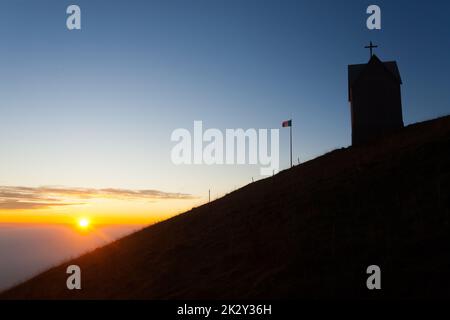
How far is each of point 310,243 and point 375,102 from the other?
79.3 feet

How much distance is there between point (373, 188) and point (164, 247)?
12172 mm

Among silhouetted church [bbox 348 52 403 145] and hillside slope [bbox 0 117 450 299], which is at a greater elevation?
silhouetted church [bbox 348 52 403 145]

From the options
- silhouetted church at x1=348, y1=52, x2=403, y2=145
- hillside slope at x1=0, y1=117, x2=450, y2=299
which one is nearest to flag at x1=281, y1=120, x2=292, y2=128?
silhouetted church at x1=348, y1=52, x2=403, y2=145

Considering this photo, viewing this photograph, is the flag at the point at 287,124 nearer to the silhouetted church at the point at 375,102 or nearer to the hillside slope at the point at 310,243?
the silhouetted church at the point at 375,102

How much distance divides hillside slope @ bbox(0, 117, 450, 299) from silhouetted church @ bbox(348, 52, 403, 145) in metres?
5.49

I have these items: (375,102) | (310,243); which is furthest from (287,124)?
(310,243)

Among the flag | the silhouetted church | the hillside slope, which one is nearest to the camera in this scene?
the hillside slope

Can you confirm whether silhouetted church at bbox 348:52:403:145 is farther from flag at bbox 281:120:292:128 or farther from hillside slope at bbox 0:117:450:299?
flag at bbox 281:120:292:128

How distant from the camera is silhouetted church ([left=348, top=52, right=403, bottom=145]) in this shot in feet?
113

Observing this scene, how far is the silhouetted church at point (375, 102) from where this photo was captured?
34.4m

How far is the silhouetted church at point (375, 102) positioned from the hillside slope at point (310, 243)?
549 cm

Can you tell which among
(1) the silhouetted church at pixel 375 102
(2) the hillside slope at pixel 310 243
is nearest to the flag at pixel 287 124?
(1) the silhouetted church at pixel 375 102
